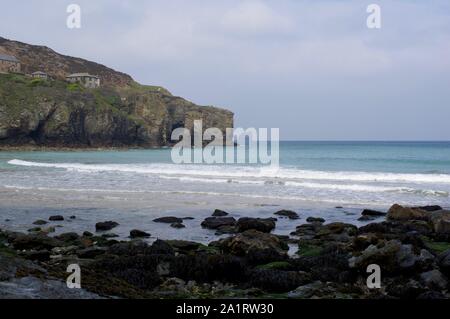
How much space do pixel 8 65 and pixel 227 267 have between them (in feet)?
518

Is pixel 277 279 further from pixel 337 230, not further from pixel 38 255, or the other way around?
pixel 337 230

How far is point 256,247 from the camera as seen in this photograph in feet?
38.1

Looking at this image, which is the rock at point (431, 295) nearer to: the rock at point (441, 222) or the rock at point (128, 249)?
the rock at point (128, 249)

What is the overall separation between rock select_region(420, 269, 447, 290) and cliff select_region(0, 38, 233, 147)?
11017cm

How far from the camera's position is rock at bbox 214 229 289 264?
1085 cm

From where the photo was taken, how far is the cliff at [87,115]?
10944cm

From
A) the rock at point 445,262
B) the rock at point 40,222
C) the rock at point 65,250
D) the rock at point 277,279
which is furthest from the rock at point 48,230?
the rock at point 445,262

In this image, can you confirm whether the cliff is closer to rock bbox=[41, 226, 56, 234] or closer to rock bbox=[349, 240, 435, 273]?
rock bbox=[41, 226, 56, 234]

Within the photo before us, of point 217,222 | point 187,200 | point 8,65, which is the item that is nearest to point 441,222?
point 217,222

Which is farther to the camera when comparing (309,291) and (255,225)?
(255,225)

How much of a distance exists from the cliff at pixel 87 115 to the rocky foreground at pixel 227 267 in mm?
104621

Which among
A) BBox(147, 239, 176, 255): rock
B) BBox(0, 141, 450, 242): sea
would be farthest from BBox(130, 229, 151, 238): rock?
BBox(147, 239, 176, 255): rock
